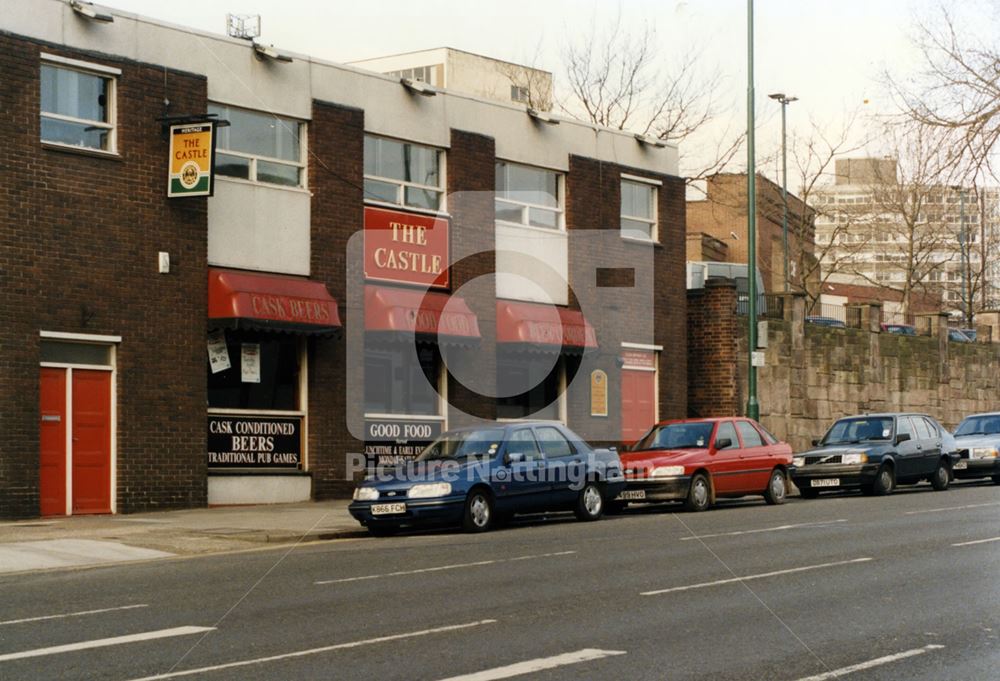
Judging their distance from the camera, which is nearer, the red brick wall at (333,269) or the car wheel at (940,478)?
the red brick wall at (333,269)

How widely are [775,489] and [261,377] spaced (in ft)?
29.9

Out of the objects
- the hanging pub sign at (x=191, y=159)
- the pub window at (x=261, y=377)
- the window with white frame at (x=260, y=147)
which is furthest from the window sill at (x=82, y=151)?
the pub window at (x=261, y=377)

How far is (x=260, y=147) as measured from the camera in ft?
82.4

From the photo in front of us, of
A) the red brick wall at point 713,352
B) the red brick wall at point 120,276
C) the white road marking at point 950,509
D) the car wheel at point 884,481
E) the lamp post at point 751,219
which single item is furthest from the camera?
the red brick wall at point 713,352

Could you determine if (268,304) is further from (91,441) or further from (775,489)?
(775,489)

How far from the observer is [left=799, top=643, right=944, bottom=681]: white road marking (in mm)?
8395

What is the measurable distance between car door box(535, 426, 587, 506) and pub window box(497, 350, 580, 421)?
8021 millimetres

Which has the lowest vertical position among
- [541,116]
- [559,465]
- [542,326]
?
[559,465]

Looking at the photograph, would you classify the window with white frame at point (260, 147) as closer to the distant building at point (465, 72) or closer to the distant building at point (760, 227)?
the distant building at point (465, 72)

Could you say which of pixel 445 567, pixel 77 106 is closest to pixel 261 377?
pixel 77 106

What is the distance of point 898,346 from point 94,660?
3557 cm

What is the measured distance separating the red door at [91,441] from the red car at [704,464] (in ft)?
26.6

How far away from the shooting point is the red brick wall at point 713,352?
3497 centimetres

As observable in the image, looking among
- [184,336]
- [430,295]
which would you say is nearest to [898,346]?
[430,295]
